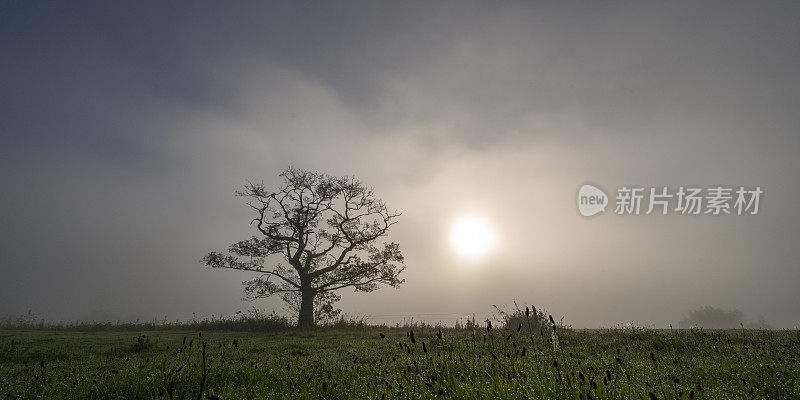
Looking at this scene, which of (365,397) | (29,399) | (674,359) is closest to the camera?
(365,397)

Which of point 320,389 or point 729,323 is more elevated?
point 320,389

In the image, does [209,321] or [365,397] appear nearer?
[365,397]

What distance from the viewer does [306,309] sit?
95.6 feet

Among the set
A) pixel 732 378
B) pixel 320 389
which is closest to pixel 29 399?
pixel 320 389

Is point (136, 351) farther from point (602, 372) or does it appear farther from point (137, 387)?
point (602, 372)

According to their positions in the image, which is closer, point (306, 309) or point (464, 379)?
point (464, 379)

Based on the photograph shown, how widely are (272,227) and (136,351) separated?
1889 centimetres

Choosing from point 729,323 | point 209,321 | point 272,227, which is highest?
point 272,227

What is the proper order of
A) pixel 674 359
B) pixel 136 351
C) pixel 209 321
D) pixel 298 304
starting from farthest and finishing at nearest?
1. pixel 298 304
2. pixel 209 321
3. pixel 136 351
4. pixel 674 359

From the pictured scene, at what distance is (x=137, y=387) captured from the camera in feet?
19.3

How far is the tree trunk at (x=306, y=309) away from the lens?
2822 cm

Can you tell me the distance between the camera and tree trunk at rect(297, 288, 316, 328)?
92.6ft

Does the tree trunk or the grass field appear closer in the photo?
the grass field

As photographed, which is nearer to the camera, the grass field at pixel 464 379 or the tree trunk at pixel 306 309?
the grass field at pixel 464 379
